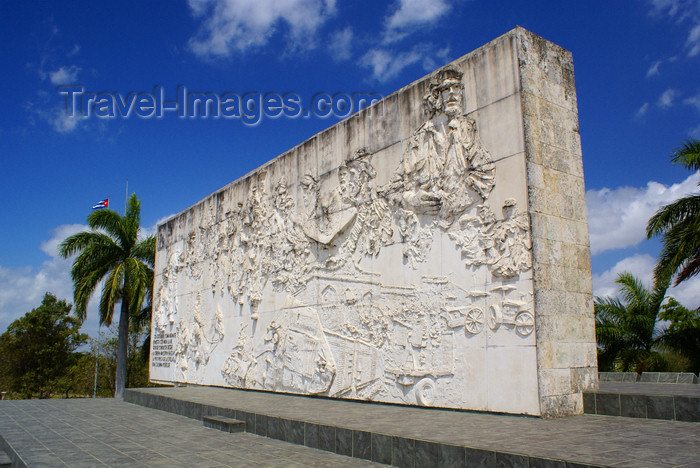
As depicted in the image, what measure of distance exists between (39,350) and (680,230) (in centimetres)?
2530

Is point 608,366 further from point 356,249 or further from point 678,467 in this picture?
point 678,467

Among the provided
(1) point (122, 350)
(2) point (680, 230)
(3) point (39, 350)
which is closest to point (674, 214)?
(2) point (680, 230)

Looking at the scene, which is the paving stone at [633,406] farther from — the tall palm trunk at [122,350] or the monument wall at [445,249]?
the tall palm trunk at [122,350]

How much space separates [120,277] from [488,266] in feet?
43.8

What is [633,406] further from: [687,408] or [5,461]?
[5,461]

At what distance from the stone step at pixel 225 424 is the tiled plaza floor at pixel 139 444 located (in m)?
0.10

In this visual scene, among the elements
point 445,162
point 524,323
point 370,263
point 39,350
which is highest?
point 445,162

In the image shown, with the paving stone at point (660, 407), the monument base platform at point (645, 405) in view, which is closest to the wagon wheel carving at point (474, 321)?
the monument base platform at point (645, 405)

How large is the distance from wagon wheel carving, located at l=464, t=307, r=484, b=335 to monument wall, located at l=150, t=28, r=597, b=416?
0.02m

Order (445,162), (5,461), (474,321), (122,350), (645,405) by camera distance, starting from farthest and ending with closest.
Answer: (122,350), (445,162), (474,321), (645,405), (5,461)

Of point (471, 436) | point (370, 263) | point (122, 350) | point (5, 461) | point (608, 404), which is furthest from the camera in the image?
point (122, 350)

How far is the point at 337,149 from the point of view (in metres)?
9.28

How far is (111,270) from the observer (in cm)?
1719

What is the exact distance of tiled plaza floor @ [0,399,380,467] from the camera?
529 centimetres
